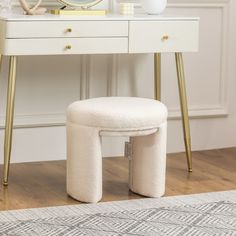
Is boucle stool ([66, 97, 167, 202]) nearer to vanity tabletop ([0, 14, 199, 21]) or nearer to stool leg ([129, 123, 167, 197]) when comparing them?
stool leg ([129, 123, 167, 197])

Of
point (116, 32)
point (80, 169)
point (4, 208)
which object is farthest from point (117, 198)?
point (116, 32)

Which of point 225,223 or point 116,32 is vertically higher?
point 116,32

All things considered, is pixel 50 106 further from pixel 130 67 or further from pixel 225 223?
pixel 225 223

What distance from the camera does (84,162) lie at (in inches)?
127

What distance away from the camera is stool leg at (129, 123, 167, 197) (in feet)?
10.8

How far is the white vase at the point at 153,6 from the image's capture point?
3852mm

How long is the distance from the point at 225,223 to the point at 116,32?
1099 mm

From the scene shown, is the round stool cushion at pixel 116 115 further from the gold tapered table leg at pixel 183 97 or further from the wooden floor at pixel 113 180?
the gold tapered table leg at pixel 183 97

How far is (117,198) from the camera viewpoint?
3363 mm

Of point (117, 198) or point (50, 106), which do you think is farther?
point (50, 106)

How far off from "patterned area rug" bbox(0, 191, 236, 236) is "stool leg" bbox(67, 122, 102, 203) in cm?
7

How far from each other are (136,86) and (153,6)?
54 centimetres

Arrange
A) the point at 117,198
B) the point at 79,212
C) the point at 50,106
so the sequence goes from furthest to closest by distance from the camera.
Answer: the point at 50,106, the point at 117,198, the point at 79,212

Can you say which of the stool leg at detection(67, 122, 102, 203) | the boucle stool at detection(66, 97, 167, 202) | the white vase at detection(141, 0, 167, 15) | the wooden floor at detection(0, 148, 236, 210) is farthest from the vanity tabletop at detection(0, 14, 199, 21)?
the wooden floor at detection(0, 148, 236, 210)
